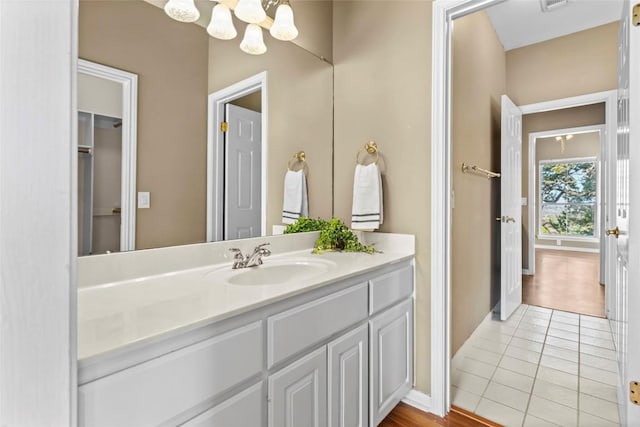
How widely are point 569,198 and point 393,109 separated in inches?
281

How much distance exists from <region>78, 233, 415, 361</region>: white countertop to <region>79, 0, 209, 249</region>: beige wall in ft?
0.63

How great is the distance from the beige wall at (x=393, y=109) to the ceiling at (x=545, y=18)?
5.02 ft

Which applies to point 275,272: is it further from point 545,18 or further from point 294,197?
point 545,18

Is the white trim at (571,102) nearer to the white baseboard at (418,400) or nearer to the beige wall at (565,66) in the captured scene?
the beige wall at (565,66)

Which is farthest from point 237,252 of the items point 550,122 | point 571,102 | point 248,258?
point 550,122

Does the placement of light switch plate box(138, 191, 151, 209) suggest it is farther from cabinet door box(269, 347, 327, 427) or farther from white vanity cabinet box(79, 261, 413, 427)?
cabinet door box(269, 347, 327, 427)

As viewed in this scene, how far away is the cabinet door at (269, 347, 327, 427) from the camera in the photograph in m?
1.02

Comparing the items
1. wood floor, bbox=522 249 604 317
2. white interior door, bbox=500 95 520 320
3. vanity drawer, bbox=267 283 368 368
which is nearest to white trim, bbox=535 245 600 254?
wood floor, bbox=522 249 604 317

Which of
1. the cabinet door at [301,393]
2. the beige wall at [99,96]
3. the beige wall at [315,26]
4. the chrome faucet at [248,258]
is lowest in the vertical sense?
the cabinet door at [301,393]

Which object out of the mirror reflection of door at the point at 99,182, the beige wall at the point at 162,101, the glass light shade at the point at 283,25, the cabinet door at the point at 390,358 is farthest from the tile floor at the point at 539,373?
the glass light shade at the point at 283,25

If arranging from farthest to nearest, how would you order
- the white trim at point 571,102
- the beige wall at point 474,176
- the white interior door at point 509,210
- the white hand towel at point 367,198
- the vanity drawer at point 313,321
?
the white trim at point 571,102 < the white interior door at point 509,210 < the beige wall at point 474,176 < the white hand towel at point 367,198 < the vanity drawer at point 313,321

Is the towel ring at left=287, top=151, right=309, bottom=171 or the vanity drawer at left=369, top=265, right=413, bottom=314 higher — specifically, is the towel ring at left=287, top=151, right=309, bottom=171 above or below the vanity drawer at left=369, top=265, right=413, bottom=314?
above

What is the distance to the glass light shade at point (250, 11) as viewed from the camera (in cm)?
155

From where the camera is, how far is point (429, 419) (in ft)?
5.55
